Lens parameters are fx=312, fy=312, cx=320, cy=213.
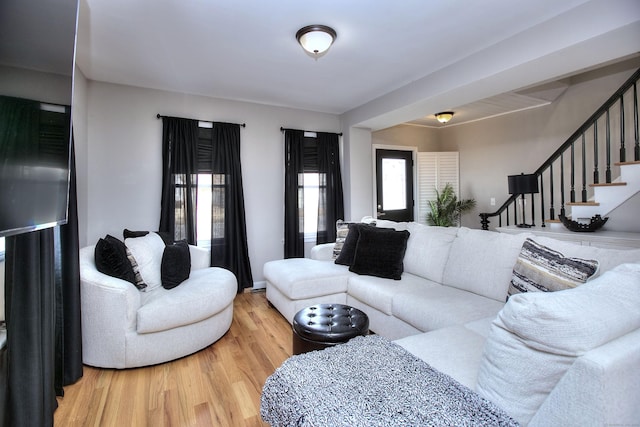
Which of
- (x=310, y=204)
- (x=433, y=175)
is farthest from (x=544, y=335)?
(x=433, y=175)

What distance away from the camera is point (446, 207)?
223 inches

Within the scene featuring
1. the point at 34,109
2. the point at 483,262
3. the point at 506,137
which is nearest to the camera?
the point at 34,109

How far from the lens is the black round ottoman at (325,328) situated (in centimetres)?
184

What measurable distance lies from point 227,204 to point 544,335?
3.63 metres

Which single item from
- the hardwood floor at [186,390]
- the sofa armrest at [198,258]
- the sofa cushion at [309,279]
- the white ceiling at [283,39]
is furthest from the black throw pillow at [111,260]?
the white ceiling at [283,39]

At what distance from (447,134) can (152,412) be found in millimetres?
6204

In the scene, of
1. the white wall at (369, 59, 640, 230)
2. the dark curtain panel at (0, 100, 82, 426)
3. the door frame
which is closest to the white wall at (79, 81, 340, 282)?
the door frame

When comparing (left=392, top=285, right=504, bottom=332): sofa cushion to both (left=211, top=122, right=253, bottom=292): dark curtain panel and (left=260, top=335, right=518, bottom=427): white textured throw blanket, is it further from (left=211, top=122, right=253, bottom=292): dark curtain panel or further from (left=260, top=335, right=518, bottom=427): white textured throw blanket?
(left=211, top=122, right=253, bottom=292): dark curtain panel

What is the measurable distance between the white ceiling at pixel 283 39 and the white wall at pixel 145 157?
0.71 feet

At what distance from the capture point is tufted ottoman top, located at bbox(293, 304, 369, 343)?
6.05 feet

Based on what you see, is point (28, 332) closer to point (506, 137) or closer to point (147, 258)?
point (147, 258)

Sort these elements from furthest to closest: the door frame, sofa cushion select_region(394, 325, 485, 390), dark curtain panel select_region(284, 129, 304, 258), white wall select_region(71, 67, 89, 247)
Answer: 1. the door frame
2. dark curtain panel select_region(284, 129, 304, 258)
3. white wall select_region(71, 67, 89, 247)
4. sofa cushion select_region(394, 325, 485, 390)

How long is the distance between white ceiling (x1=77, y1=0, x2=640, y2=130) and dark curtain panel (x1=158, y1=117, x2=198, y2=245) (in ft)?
1.65

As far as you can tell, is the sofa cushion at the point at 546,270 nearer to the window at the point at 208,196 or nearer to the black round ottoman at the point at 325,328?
the black round ottoman at the point at 325,328
